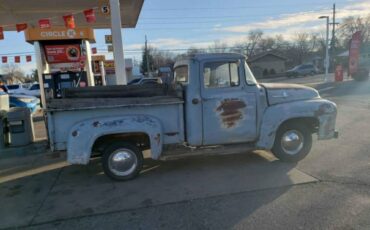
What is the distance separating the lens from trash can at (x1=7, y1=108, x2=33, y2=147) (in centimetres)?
823

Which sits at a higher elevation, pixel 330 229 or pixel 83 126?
pixel 83 126

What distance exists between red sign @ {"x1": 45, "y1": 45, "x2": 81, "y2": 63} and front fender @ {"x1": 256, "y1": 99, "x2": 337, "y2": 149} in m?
8.45

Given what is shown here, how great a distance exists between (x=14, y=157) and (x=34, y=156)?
471 mm

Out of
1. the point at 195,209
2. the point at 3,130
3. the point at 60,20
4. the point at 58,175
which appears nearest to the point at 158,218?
the point at 195,209

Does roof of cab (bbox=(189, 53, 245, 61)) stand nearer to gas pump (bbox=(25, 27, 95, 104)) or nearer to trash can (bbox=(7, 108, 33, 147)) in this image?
trash can (bbox=(7, 108, 33, 147))

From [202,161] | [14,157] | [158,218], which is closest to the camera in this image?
[158,218]

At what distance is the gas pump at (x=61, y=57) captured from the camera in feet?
37.6

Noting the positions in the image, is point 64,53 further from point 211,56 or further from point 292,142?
point 292,142

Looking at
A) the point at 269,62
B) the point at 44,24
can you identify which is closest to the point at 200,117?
the point at 44,24

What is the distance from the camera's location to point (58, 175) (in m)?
6.48

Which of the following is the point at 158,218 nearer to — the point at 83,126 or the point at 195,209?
the point at 195,209

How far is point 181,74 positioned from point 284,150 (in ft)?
8.11

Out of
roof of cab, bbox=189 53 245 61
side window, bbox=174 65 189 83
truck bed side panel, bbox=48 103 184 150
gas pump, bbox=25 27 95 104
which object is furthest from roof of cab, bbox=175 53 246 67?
gas pump, bbox=25 27 95 104

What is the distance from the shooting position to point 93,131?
5.52 meters
